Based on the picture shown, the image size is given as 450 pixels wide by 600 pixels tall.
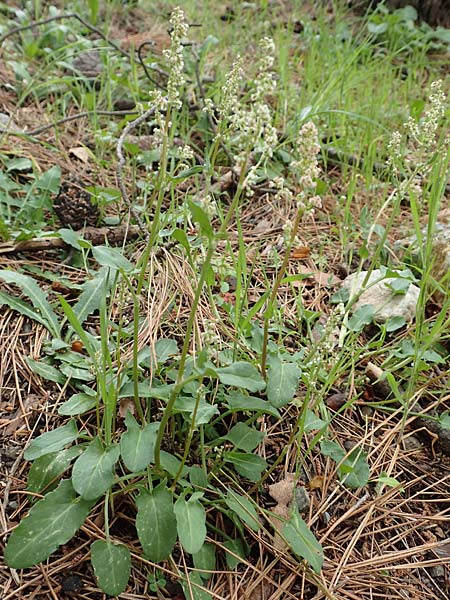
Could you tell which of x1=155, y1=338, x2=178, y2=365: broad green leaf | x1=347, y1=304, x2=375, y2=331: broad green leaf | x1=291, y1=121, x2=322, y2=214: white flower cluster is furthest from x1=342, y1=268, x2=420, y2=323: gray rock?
x1=291, y1=121, x2=322, y2=214: white flower cluster

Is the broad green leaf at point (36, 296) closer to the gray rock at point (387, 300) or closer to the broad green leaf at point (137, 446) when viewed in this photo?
the broad green leaf at point (137, 446)

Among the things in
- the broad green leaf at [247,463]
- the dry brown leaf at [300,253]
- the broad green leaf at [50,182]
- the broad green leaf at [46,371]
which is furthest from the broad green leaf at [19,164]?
the broad green leaf at [247,463]

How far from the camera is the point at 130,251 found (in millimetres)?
2410

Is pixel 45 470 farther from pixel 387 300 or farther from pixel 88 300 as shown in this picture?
pixel 387 300

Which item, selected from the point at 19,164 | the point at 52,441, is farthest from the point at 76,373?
the point at 19,164

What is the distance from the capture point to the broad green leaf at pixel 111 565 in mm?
1362

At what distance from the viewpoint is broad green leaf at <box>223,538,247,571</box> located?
1.54 m

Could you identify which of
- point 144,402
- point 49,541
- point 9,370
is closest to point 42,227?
point 9,370

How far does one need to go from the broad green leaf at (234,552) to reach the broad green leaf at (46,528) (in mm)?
412

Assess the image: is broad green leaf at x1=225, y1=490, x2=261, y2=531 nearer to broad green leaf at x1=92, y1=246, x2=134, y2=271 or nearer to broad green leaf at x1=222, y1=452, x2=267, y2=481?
broad green leaf at x1=222, y1=452, x2=267, y2=481

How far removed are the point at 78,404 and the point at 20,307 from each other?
56 cm

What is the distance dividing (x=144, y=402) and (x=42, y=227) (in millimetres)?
1088

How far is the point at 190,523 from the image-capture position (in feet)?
4.47

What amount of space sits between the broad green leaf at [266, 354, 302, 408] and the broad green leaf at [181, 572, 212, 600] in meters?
0.52
